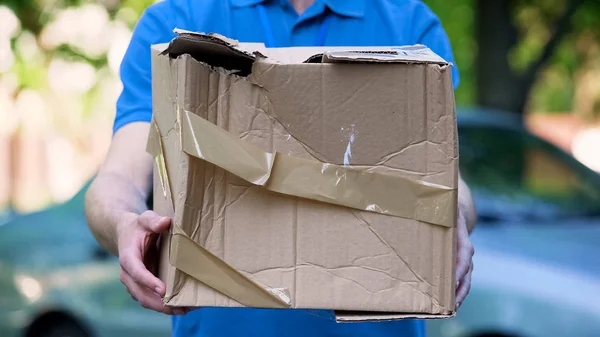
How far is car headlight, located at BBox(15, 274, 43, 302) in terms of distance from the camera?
226 inches

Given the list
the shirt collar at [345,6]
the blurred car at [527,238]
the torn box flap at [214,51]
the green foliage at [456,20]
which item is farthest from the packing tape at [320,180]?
the green foliage at [456,20]

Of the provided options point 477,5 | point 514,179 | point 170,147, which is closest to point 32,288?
point 514,179

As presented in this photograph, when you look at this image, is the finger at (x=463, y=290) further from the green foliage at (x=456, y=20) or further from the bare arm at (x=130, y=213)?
the green foliage at (x=456, y=20)

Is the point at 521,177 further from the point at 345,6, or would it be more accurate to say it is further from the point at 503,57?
the point at 503,57

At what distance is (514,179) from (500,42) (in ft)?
11.2

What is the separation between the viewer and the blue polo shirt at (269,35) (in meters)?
2.30

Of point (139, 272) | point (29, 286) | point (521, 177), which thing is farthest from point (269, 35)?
point (29, 286)

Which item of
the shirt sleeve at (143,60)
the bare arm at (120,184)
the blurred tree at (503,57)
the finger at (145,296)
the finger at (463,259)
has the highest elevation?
the blurred tree at (503,57)

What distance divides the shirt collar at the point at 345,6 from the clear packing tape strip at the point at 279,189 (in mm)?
634

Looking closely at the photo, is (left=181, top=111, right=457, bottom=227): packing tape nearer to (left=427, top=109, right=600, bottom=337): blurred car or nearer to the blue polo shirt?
the blue polo shirt

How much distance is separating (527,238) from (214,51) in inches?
122

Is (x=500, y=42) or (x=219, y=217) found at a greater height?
(x=500, y=42)

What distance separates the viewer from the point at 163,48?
A: 1.96 m

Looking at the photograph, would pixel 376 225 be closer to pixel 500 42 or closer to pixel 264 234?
pixel 264 234
